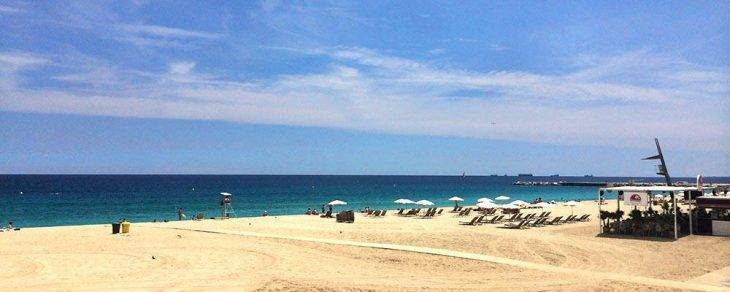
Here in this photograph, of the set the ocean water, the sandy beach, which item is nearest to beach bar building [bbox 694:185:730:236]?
the sandy beach

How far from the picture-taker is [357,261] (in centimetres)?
1528

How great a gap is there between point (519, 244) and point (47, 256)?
1464 cm

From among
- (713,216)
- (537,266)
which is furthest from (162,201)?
(537,266)

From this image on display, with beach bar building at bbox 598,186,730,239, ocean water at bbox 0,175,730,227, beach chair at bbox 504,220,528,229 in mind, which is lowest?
ocean water at bbox 0,175,730,227

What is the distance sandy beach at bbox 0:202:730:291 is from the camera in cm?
1215

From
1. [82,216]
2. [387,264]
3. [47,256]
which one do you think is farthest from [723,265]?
[82,216]

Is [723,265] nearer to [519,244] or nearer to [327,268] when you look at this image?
[519,244]

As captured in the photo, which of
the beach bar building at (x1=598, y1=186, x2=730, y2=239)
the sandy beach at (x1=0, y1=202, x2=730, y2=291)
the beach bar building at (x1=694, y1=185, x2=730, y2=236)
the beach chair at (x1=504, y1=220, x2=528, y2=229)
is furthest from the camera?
the beach chair at (x1=504, y1=220, x2=528, y2=229)

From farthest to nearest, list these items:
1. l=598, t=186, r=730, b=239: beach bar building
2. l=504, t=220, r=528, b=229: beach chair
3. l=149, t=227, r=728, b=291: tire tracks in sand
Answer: l=504, t=220, r=528, b=229: beach chair, l=598, t=186, r=730, b=239: beach bar building, l=149, t=227, r=728, b=291: tire tracks in sand

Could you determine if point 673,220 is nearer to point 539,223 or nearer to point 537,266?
point 539,223

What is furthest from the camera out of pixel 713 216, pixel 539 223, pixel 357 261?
pixel 539 223

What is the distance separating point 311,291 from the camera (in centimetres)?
1123

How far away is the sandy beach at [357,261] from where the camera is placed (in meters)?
12.1

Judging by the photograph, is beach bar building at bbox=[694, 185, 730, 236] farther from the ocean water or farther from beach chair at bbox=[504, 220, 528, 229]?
the ocean water
